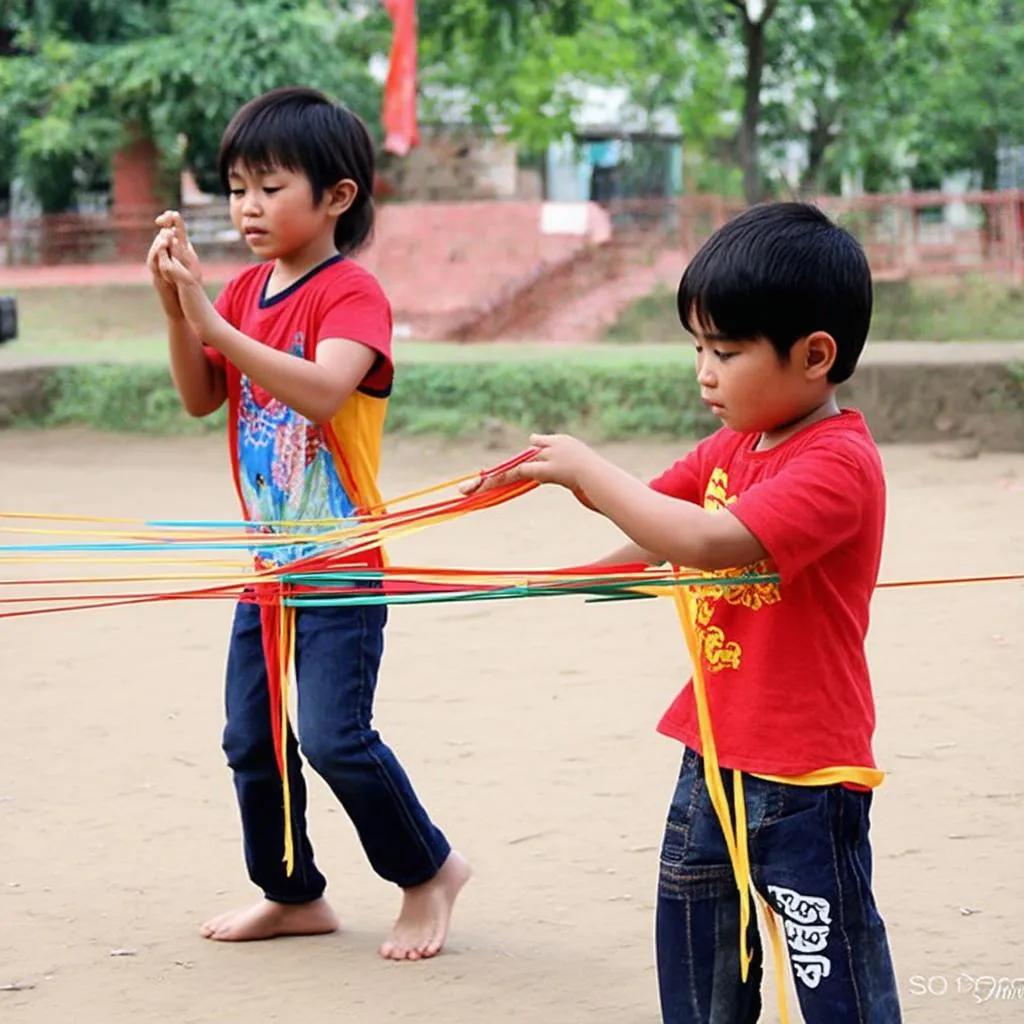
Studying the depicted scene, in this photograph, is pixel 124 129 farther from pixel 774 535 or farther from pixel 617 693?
pixel 774 535

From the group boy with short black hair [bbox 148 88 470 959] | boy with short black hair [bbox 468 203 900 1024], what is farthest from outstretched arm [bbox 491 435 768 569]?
boy with short black hair [bbox 148 88 470 959]

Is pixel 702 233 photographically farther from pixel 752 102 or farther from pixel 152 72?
pixel 152 72

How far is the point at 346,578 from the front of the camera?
278cm

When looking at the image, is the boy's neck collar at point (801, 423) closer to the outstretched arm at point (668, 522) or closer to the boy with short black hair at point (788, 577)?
the boy with short black hair at point (788, 577)

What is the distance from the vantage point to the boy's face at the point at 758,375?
2252 millimetres

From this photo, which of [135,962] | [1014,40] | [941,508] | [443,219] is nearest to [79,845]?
[135,962]

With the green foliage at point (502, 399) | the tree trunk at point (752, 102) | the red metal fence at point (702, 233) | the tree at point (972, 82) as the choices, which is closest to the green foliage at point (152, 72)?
the red metal fence at point (702, 233)

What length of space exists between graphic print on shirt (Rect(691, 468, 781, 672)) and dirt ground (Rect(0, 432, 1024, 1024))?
82 cm

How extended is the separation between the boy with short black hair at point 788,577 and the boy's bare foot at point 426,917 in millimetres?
947

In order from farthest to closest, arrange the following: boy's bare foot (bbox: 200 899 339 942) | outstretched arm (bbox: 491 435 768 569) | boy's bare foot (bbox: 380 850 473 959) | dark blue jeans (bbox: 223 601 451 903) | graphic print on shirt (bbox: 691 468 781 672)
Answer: boy's bare foot (bbox: 200 899 339 942) < boy's bare foot (bbox: 380 850 473 959) < dark blue jeans (bbox: 223 601 451 903) < graphic print on shirt (bbox: 691 468 781 672) < outstretched arm (bbox: 491 435 768 569)

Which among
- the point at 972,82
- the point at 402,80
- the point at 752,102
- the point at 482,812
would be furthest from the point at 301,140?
the point at 972,82

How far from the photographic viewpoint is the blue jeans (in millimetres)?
2232

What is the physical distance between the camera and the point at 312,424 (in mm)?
3084

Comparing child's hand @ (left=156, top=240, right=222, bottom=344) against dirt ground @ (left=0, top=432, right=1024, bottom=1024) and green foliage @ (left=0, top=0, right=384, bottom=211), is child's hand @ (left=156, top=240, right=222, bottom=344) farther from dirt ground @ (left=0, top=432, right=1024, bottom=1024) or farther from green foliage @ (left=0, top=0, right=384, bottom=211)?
green foliage @ (left=0, top=0, right=384, bottom=211)
